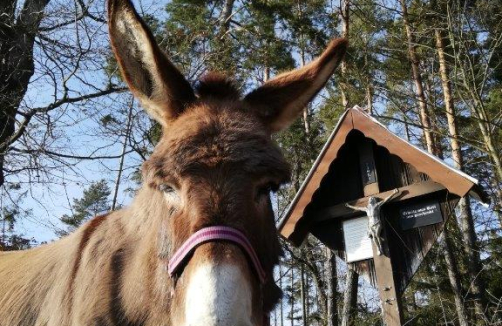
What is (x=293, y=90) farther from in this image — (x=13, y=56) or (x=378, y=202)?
(x=13, y=56)

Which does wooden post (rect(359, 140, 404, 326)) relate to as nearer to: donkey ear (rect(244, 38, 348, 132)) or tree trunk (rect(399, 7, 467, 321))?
donkey ear (rect(244, 38, 348, 132))

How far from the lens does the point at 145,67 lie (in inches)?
124

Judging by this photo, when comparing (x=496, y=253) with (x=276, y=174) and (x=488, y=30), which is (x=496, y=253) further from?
(x=276, y=174)

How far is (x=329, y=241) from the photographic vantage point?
6.82 metres

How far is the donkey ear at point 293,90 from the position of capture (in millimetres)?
3408

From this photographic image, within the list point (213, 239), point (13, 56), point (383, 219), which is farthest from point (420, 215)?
point (13, 56)

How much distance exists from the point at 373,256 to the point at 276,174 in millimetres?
3979

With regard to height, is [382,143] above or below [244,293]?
above

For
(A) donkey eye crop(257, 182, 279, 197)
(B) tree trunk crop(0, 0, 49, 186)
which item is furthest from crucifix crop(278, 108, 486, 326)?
(B) tree trunk crop(0, 0, 49, 186)

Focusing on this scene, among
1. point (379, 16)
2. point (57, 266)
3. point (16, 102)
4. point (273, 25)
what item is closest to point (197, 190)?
point (57, 266)

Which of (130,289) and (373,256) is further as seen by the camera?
(373,256)

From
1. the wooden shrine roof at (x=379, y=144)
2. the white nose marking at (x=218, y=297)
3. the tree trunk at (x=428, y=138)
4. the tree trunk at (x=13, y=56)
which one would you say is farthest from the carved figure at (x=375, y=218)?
the tree trunk at (x=428, y=138)

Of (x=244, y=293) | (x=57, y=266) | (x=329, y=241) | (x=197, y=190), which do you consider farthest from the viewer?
(x=329, y=241)

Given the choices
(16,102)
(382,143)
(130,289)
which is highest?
(16,102)
